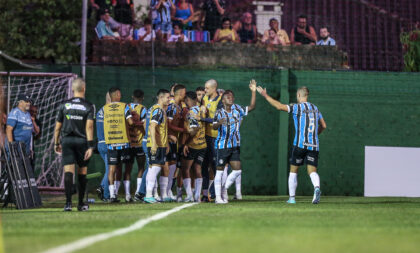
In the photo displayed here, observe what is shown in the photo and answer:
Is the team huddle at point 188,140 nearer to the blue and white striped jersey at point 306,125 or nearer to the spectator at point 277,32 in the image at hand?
the blue and white striped jersey at point 306,125

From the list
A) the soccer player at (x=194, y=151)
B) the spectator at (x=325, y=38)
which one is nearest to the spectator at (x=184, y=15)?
the spectator at (x=325, y=38)

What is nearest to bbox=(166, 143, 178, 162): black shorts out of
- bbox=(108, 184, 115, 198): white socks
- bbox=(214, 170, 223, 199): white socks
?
bbox=(108, 184, 115, 198): white socks

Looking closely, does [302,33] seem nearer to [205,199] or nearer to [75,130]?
[205,199]

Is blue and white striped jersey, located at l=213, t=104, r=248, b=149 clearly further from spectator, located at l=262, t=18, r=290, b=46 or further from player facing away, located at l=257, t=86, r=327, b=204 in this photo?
spectator, located at l=262, t=18, r=290, b=46

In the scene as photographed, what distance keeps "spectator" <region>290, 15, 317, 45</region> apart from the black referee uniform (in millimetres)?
10298

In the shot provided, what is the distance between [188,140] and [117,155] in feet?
4.77

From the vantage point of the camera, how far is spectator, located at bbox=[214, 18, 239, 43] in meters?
22.2

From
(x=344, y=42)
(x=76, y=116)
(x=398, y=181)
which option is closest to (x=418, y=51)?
(x=344, y=42)

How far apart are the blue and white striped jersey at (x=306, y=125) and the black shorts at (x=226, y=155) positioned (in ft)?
3.65

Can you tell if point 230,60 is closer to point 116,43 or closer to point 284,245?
point 116,43

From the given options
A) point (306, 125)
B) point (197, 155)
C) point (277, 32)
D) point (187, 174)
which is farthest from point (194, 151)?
point (277, 32)

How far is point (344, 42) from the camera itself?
2239 cm

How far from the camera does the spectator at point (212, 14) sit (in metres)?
22.6

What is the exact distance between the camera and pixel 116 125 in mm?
16188
